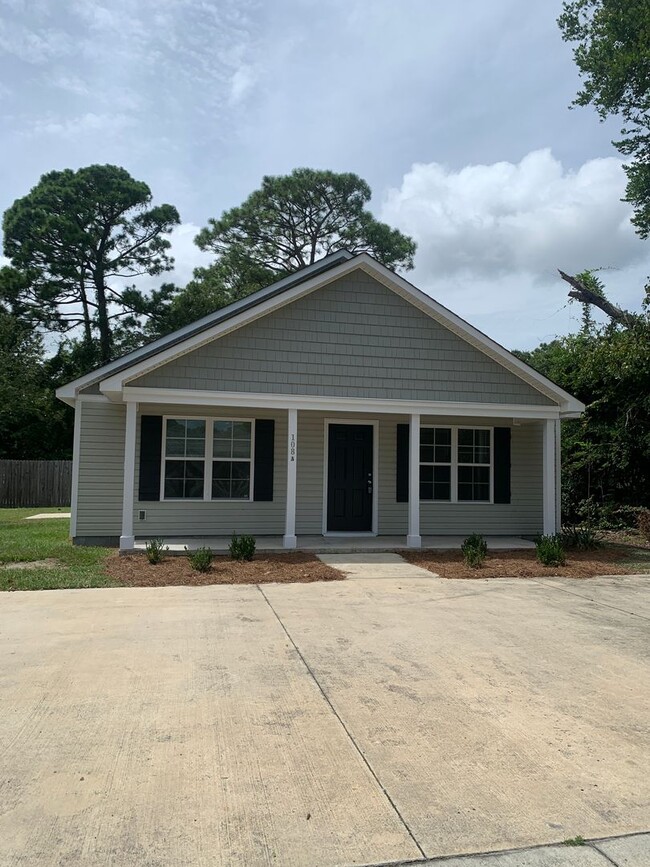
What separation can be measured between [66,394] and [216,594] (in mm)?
5814

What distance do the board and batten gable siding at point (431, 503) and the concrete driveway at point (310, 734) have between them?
5822mm

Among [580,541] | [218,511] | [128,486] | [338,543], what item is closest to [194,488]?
[218,511]

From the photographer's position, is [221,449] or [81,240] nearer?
[221,449]

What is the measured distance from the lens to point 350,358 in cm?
1153

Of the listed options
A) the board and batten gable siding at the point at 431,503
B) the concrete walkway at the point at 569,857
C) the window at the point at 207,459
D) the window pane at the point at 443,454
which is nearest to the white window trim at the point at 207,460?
the window at the point at 207,459

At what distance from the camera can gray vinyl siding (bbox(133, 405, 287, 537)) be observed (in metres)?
12.1

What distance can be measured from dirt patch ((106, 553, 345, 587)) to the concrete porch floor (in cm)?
60

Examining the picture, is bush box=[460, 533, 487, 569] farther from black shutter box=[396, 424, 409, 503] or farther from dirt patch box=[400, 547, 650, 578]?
black shutter box=[396, 424, 409, 503]

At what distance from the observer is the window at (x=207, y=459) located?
481 inches

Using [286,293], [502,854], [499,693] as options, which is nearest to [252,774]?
[502,854]

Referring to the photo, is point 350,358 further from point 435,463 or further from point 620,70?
point 620,70

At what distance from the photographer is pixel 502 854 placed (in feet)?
9.02

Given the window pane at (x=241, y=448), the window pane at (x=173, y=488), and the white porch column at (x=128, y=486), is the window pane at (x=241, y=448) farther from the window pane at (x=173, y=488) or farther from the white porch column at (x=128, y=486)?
the white porch column at (x=128, y=486)

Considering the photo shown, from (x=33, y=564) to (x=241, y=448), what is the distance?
4.27 m
